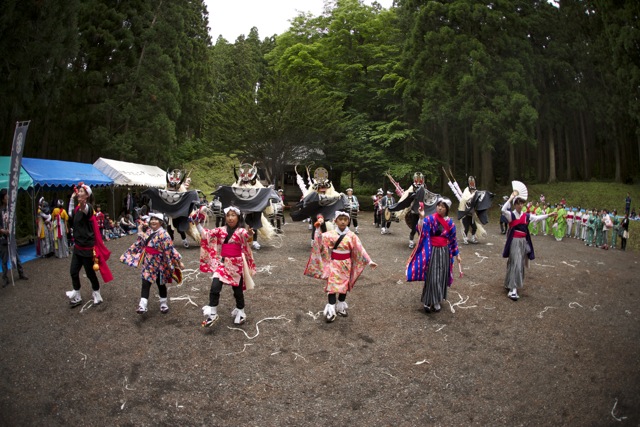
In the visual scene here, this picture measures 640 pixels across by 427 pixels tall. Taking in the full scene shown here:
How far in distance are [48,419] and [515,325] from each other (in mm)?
5991

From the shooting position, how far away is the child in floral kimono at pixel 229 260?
6.23 metres

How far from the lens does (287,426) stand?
4066 mm

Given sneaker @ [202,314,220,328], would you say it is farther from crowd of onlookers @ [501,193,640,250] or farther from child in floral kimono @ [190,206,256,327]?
crowd of onlookers @ [501,193,640,250]

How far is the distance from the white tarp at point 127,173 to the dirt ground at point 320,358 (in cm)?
777

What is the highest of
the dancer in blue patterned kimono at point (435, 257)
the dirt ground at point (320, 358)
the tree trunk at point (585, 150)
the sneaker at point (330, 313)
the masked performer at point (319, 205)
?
the tree trunk at point (585, 150)

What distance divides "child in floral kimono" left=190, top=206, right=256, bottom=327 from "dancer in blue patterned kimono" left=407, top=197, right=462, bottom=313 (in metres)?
2.68

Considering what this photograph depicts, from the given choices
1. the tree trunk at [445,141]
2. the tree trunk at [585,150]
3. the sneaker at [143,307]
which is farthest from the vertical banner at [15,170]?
the tree trunk at [585,150]

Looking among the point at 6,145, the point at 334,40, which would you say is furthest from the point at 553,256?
the point at 334,40

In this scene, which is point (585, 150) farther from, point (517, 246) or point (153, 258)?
point (153, 258)

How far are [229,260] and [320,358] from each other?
1.89 meters

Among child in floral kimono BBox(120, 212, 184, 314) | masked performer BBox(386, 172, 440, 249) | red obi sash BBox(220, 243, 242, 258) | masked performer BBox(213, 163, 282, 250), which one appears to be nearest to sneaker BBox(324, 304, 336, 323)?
red obi sash BBox(220, 243, 242, 258)

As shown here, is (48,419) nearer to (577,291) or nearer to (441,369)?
(441,369)

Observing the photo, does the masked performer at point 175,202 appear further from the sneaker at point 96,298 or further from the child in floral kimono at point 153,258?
the child in floral kimono at point 153,258

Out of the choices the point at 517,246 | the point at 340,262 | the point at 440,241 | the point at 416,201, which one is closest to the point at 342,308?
the point at 340,262
